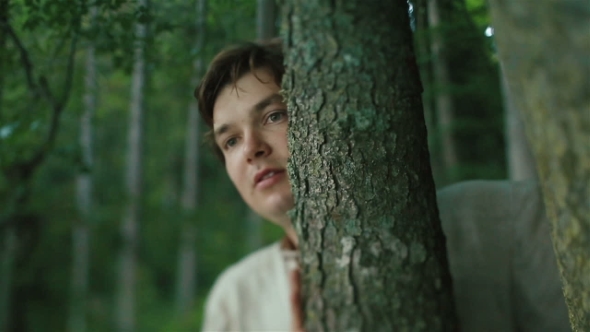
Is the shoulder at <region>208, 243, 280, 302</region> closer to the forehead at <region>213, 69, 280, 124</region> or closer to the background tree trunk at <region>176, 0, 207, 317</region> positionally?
the forehead at <region>213, 69, 280, 124</region>

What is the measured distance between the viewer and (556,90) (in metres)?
0.86

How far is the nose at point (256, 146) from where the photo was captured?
6.42 feet

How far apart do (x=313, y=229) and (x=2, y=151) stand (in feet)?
7.34

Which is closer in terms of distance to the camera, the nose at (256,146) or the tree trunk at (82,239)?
the nose at (256,146)

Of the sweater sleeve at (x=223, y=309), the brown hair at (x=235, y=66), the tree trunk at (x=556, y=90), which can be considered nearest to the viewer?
the tree trunk at (x=556, y=90)

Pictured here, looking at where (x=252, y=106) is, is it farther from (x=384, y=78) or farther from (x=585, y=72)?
(x=585, y=72)

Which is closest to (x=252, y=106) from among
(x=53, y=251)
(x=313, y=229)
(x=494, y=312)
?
(x=313, y=229)

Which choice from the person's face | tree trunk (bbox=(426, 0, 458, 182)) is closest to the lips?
the person's face

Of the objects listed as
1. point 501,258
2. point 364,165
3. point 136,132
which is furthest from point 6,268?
point 364,165

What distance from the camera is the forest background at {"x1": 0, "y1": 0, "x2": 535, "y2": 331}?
96.7 inches

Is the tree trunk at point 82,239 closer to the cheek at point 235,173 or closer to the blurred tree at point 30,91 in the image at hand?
the blurred tree at point 30,91

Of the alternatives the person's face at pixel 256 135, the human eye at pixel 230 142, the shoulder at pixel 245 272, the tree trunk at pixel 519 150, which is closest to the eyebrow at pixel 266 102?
the person's face at pixel 256 135

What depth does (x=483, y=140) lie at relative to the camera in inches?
287

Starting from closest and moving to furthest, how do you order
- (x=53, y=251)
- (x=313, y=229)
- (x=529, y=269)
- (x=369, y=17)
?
(x=369, y=17), (x=313, y=229), (x=529, y=269), (x=53, y=251)
